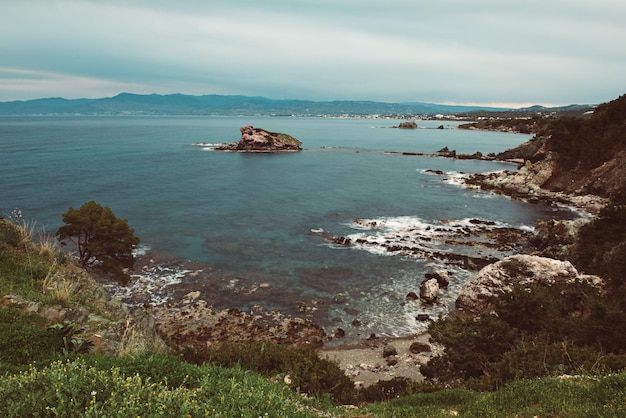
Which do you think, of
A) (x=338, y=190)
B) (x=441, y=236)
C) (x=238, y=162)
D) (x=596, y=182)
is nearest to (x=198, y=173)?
(x=238, y=162)

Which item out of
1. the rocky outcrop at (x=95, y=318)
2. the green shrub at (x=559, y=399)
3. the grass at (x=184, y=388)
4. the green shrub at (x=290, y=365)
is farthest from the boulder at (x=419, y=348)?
the rocky outcrop at (x=95, y=318)

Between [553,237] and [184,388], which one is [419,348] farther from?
[553,237]

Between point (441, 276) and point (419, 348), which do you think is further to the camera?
point (441, 276)

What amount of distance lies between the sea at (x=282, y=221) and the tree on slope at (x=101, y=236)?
2.85m

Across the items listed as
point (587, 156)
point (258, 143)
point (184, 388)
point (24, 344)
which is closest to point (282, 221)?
point (24, 344)

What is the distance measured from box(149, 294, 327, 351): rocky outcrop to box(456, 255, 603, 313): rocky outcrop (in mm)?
10784

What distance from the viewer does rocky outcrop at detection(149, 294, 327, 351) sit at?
21547mm

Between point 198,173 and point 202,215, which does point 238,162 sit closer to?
point 198,173

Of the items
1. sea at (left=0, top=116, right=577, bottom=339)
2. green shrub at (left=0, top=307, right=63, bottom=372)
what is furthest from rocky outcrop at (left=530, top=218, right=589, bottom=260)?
green shrub at (left=0, top=307, right=63, bottom=372)

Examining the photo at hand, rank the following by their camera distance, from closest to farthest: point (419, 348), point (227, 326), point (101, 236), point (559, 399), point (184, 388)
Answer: point (184, 388) < point (559, 399) < point (419, 348) < point (227, 326) < point (101, 236)

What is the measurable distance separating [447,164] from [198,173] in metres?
63.9

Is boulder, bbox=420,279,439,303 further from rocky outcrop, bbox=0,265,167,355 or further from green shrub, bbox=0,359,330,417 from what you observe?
green shrub, bbox=0,359,330,417

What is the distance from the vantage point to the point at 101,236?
24641 mm

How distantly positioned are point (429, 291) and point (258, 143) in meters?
105
